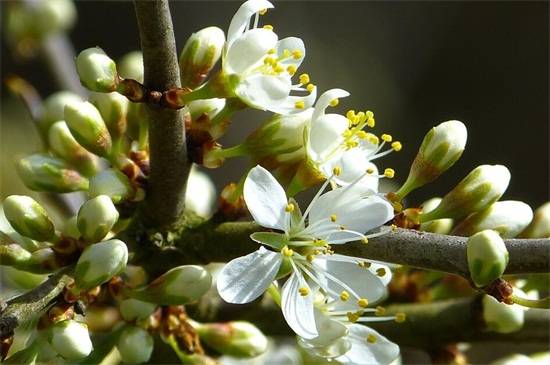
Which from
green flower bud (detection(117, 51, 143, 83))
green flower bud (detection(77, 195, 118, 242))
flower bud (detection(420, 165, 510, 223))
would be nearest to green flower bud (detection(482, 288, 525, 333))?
flower bud (detection(420, 165, 510, 223))

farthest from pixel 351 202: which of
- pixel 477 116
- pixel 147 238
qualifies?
pixel 477 116

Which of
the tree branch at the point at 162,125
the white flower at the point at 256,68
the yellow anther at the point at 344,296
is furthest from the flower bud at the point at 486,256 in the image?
the tree branch at the point at 162,125

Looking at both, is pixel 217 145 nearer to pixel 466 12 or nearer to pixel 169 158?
pixel 169 158

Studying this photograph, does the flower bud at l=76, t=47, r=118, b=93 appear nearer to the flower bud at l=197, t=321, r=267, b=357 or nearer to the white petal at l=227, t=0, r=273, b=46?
the white petal at l=227, t=0, r=273, b=46

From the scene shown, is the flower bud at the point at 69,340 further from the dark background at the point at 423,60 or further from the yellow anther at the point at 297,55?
the dark background at the point at 423,60

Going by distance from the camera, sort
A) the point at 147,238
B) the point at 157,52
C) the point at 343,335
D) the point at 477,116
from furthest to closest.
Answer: the point at 477,116 → the point at 147,238 → the point at 343,335 → the point at 157,52

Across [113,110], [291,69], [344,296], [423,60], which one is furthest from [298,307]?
[423,60]
